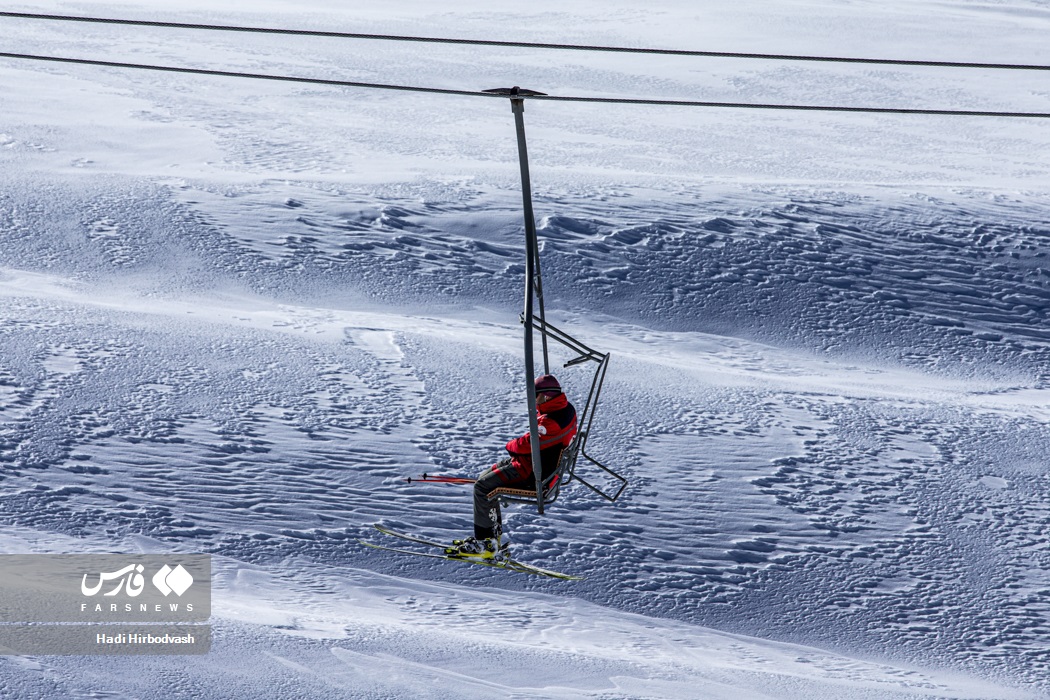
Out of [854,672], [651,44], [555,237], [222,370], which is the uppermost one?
[651,44]

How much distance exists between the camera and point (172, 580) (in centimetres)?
1238

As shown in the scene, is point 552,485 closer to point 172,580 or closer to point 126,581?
point 172,580

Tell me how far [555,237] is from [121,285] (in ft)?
27.4

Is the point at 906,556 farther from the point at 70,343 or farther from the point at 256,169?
the point at 256,169

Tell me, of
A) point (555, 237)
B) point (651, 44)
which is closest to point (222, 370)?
point (555, 237)

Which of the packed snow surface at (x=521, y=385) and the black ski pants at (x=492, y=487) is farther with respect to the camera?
the packed snow surface at (x=521, y=385)

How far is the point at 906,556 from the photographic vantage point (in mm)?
14234

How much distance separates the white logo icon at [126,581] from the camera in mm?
12070

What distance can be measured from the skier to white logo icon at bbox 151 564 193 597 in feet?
15.2

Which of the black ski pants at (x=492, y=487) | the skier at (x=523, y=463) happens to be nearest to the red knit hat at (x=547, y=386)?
the skier at (x=523, y=463)

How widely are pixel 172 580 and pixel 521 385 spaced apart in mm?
6445

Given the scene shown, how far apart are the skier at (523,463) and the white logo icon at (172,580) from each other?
15.2 ft

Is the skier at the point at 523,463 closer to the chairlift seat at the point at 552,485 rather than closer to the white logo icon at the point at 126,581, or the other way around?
the chairlift seat at the point at 552,485

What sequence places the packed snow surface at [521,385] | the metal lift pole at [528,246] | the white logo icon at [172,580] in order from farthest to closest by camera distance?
the packed snow surface at [521,385] → the white logo icon at [172,580] → the metal lift pole at [528,246]
